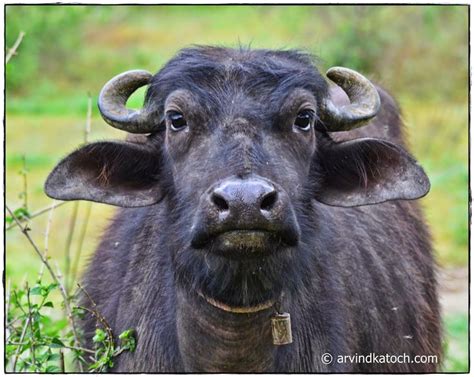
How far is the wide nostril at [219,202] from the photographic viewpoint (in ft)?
18.2

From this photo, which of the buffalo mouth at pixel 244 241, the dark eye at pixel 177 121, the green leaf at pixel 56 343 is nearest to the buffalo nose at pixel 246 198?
the buffalo mouth at pixel 244 241

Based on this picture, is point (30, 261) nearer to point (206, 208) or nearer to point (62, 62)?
point (206, 208)

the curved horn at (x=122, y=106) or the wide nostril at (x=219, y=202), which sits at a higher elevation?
the curved horn at (x=122, y=106)

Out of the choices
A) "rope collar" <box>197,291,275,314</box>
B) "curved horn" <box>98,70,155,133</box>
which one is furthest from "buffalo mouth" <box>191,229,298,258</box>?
"curved horn" <box>98,70,155,133</box>

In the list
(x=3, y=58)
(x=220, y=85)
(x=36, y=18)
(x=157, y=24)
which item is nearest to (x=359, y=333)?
(x=220, y=85)

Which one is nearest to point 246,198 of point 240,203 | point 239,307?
point 240,203

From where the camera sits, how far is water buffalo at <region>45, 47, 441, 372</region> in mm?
5891

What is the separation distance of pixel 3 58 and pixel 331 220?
249 centimetres

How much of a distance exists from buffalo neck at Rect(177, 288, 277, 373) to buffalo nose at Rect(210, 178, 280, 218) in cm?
100

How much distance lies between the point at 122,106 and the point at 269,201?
160 cm

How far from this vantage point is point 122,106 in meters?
6.78

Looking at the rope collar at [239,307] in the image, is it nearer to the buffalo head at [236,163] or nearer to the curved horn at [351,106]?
the buffalo head at [236,163]

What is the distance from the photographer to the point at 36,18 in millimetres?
20047

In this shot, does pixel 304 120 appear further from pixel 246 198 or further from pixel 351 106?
pixel 246 198
